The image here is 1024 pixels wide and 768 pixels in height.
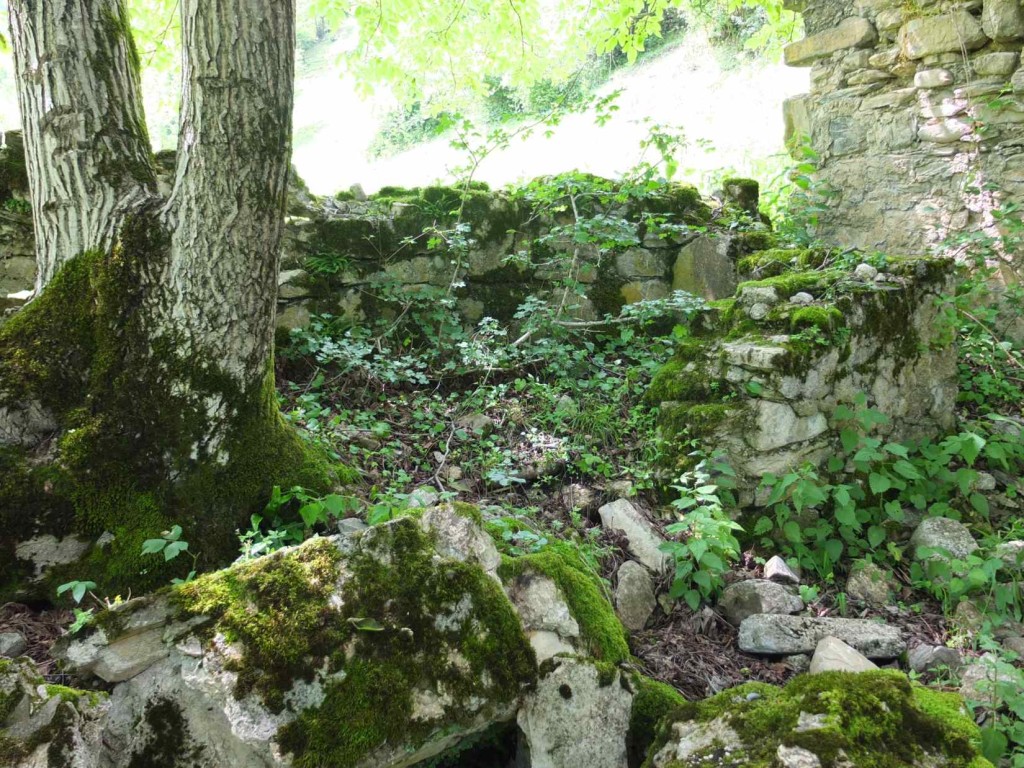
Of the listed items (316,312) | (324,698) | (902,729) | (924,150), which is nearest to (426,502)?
(324,698)

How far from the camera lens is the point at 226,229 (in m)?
2.38

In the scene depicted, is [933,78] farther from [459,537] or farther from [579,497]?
[459,537]

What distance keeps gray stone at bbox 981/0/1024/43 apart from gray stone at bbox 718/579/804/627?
4.14 m

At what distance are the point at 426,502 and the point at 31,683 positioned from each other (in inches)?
55.6

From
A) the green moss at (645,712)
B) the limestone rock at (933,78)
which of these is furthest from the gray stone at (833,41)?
the green moss at (645,712)

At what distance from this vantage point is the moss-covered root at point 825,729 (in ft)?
4.76

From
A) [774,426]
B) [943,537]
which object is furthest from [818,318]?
[943,537]

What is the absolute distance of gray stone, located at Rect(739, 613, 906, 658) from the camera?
2443 mm

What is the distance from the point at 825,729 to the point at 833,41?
5.23 metres

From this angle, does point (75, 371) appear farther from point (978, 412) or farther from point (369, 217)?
point (978, 412)

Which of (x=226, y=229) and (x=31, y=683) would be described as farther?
(x=226, y=229)

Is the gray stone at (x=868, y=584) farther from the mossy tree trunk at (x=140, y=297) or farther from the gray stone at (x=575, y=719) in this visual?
the mossy tree trunk at (x=140, y=297)

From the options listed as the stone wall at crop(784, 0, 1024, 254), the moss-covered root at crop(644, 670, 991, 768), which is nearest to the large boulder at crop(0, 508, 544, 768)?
the moss-covered root at crop(644, 670, 991, 768)

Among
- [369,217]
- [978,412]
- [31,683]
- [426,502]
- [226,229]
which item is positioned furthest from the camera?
[369,217]
